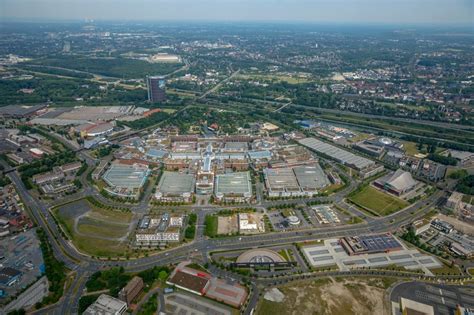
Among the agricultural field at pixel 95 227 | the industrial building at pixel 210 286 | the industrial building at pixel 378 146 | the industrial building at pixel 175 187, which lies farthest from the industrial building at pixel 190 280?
the industrial building at pixel 378 146

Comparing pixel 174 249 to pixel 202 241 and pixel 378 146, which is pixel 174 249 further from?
pixel 378 146

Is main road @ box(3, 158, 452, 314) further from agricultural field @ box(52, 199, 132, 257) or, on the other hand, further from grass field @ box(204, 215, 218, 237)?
agricultural field @ box(52, 199, 132, 257)

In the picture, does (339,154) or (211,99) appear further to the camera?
(211,99)

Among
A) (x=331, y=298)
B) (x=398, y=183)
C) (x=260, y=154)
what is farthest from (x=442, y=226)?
(x=260, y=154)

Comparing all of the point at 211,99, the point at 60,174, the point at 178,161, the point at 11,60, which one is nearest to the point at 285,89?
the point at 211,99

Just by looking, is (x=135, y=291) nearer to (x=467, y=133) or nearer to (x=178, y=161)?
(x=178, y=161)

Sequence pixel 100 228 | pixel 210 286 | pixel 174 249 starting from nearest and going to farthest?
pixel 210 286, pixel 174 249, pixel 100 228
